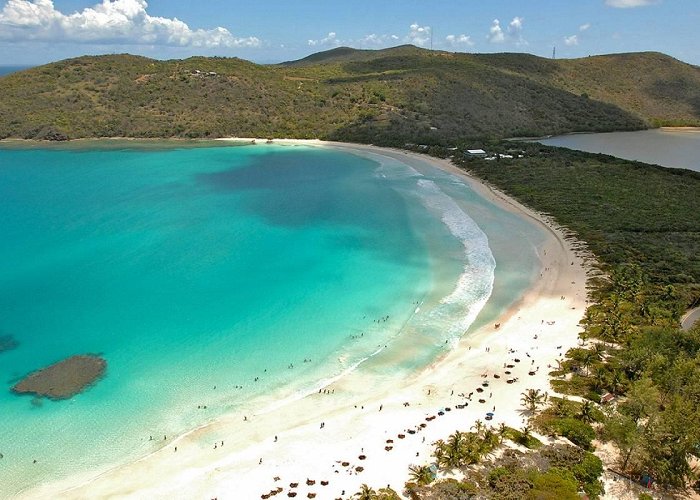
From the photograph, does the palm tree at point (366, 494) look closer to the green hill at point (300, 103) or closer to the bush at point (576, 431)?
the bush at point (576, 431)

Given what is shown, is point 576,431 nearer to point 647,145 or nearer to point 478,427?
point 478,427

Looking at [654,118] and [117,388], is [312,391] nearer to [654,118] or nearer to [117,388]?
[117,388]

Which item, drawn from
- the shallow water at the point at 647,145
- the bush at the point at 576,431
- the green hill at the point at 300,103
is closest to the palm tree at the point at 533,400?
the bush at the point at 576,431

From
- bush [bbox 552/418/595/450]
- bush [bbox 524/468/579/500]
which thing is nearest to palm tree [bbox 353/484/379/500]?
bush [bbox 524/468/579/500]

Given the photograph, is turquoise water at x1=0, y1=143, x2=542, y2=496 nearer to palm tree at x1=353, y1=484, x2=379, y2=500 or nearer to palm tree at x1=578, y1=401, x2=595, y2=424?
palm tree at x1=353, y1=484, x2=379, y2=500

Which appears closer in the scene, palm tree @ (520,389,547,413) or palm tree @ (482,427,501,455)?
palm tree @ (482,427,501,455)

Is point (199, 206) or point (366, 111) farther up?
point (366, 111)

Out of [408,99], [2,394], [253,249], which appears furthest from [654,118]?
[2,394]
